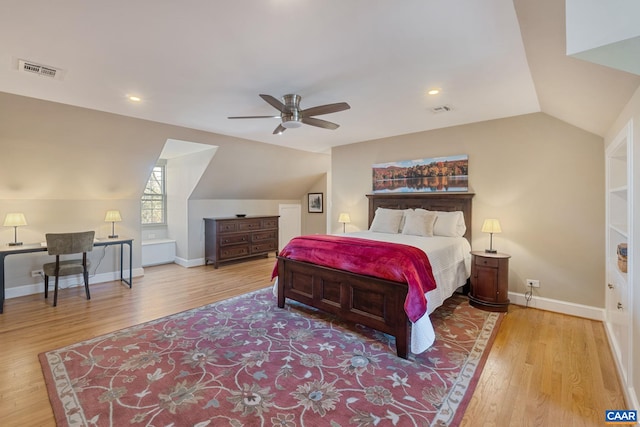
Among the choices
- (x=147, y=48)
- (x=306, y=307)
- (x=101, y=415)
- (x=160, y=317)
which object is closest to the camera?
(x=101, y=415)

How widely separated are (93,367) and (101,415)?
69cm

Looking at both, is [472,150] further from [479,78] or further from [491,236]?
[479,78]

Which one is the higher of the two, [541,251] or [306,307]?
[541,251]

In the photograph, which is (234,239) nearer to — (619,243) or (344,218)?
(344,218)

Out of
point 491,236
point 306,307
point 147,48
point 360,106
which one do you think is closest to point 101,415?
point 306,307

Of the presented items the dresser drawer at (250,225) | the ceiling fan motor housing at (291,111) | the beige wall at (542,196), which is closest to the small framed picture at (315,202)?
the dresser drawer at (250,225)

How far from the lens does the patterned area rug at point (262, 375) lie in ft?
5.99

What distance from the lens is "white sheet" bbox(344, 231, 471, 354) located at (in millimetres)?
2504

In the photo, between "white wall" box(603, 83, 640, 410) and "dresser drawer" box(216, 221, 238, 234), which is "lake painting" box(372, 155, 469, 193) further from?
"dresser drawer" box(216, 221, 238, 234)

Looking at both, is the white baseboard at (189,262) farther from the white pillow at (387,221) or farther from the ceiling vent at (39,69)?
the ceiling vent at (39,69)

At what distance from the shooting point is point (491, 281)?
11.6 feet

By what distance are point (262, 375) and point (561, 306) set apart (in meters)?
3.73

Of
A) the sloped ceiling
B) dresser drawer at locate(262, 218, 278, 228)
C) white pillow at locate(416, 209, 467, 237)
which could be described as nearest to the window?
the sloped ceiling

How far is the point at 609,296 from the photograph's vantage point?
9.86 ft
